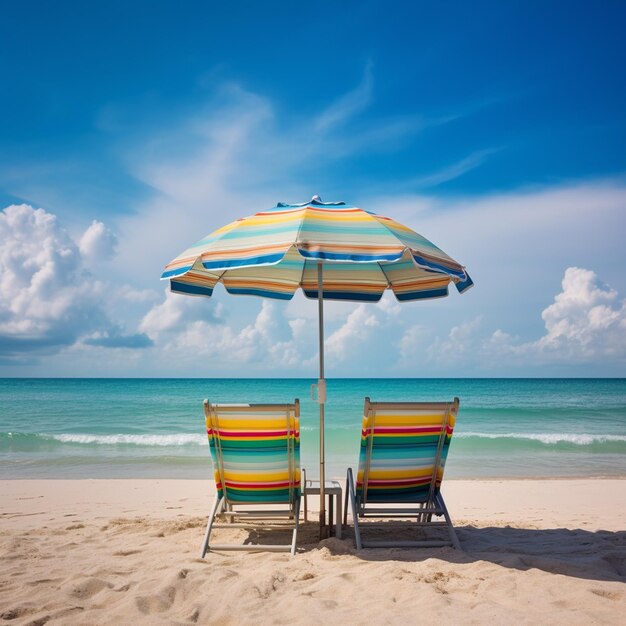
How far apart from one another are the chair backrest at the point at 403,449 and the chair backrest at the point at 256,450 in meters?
0.50

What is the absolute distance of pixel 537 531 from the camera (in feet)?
15.1

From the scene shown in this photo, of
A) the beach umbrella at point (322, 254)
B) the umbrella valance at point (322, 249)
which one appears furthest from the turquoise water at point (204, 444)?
the umbrella valance at point (322, 249)

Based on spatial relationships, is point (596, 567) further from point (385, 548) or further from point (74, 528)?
point (74, 528)

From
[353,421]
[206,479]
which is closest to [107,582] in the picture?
[206,479]

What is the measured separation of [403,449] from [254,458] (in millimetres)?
1060

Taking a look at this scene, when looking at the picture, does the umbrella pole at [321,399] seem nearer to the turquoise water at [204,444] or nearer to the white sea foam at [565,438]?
the turquoise water at [204,444]

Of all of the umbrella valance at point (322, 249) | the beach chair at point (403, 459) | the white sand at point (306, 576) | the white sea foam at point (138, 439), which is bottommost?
the white sea foam at point (138, 439)

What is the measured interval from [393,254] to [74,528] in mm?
3653

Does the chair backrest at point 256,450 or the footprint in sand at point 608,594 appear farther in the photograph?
the chair backrest at point 256,450

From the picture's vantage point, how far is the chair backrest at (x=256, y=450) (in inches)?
148

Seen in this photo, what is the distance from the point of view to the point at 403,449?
12.9ft

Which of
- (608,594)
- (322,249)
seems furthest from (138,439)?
(608,594)

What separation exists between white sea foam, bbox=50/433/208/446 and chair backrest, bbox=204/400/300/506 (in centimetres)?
914

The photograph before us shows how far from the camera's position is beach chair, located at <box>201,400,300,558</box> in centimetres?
376
